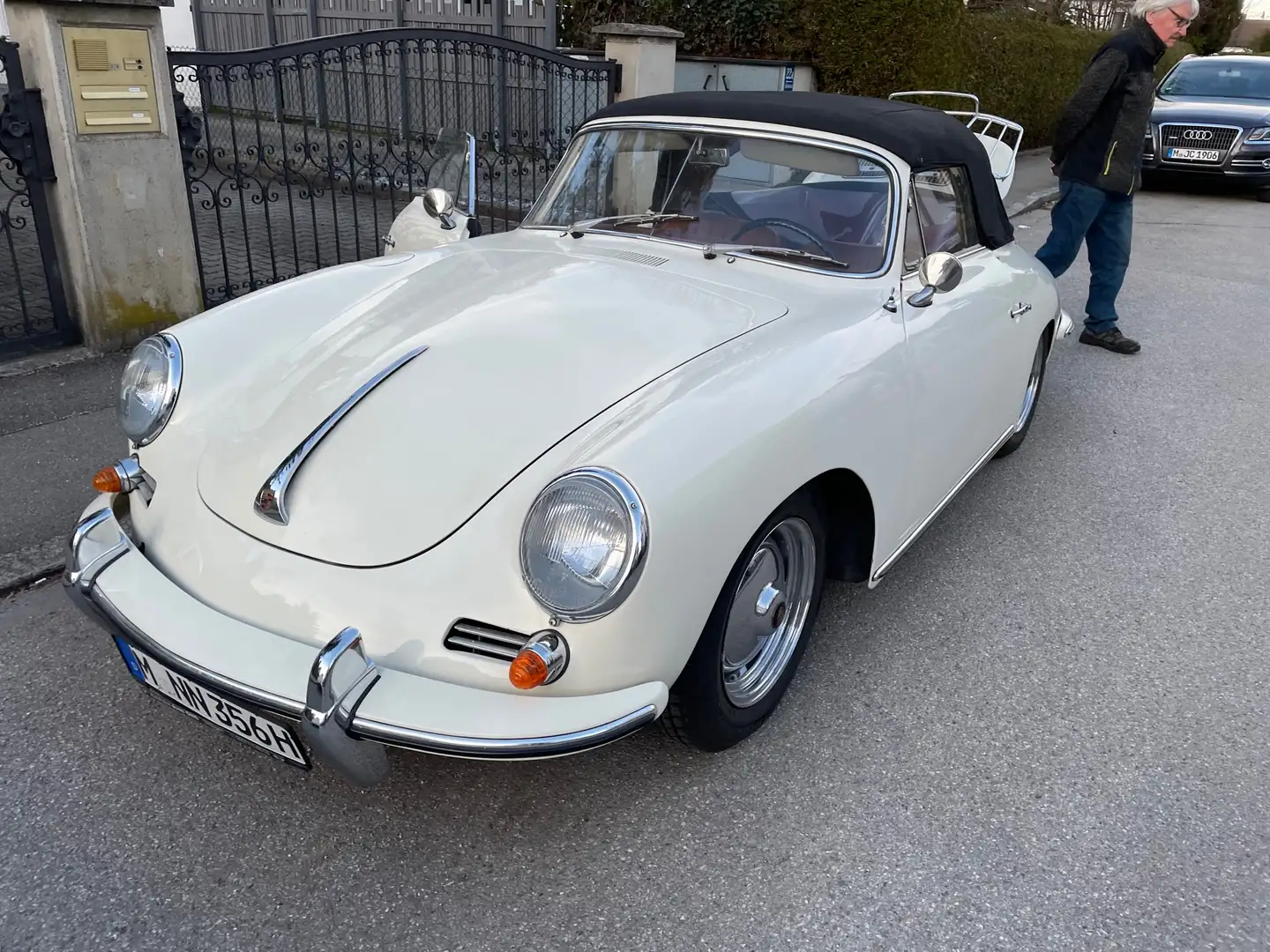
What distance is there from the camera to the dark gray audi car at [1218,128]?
12.3 meters

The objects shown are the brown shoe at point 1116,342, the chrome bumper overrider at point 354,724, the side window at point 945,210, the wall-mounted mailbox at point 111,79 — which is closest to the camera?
the chrome bumper overrider at point 354,724

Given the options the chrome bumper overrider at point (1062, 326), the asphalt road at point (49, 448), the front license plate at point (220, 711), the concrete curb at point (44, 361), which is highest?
the chrome bumper overrider at point (1062, 326)

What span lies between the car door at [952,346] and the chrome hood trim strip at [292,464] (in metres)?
1.53

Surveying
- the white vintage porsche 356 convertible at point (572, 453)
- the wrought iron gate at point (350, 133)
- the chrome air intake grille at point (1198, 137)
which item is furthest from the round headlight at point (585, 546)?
the chrome air intake grille at point (1198, 137)

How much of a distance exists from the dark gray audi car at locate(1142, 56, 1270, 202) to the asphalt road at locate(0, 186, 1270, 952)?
11.3 meters

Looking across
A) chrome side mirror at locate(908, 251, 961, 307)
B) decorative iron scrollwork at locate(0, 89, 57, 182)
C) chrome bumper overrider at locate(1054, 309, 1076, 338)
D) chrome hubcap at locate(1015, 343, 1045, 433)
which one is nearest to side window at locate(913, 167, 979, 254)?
chrome side mirror at locate(908, 251, 961, 307)

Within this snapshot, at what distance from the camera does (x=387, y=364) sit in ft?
8.11

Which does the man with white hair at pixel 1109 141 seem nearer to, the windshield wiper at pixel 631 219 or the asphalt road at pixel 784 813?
the asphalt road at pixel 784 813

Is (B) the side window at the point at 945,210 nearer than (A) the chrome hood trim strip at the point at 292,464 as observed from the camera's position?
No

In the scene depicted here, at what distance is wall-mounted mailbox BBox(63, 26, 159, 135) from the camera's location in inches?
182

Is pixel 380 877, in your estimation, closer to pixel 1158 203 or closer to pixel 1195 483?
pixel 1195 483

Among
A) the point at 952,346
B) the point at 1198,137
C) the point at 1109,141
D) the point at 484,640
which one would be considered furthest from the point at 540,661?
the point at 1198,137

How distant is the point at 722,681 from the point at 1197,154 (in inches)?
519

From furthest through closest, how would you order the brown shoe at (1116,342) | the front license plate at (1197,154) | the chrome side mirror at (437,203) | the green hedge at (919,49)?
the front license plate at (1197,154) < the green hedge at (919,49) < the brown shoe at (1116,342) < the chrome side mirror at (437,203)
